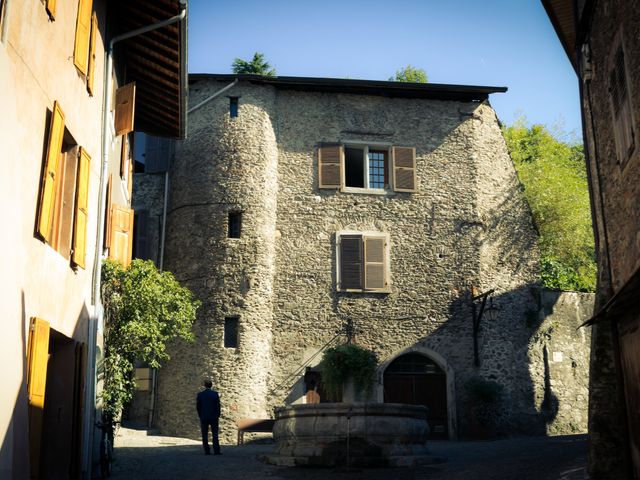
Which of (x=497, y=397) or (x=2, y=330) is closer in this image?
(x=2, y=330)

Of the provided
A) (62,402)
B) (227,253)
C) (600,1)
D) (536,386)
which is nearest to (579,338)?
(536,386)

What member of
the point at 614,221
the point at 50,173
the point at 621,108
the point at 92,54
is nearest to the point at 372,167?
the point at 92,54

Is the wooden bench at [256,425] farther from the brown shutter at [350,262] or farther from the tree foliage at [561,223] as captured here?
the tree foliage at [561,223]

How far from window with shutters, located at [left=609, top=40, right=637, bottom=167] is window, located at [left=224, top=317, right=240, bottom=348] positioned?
11151 mm

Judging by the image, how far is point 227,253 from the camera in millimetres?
18109

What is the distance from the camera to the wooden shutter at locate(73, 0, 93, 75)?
28.1 feet

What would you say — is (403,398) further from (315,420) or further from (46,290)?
(46,290)

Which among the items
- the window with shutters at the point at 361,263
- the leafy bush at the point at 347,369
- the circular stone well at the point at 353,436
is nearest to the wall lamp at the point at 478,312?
the window with shutters at the point at 361,263

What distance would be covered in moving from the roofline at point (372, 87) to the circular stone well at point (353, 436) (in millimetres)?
10503

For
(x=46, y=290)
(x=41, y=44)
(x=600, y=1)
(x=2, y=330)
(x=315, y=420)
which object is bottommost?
(x=315, y=420)

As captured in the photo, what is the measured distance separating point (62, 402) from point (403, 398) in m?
11.1

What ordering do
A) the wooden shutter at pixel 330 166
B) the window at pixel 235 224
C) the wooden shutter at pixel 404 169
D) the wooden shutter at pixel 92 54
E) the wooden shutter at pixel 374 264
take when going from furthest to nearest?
the wooden shutter at pixel 404 169, the wooden shutter at pixel 330 166, the wooden shutter at pixel 374 264, the window at pixel 235 224, the wooden shutter at pixel 92 54

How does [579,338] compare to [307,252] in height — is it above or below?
below

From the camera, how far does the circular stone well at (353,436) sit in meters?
10.3
